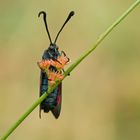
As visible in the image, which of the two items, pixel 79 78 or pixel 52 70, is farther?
pixel 79 78

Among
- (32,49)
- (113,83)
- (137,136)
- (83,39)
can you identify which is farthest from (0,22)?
(137,136)

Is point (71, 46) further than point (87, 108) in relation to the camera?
Yes

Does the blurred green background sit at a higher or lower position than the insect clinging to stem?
higher

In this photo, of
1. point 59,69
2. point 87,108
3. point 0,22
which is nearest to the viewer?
point 59,69

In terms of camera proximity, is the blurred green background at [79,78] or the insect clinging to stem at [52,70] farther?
the blurred green background at [79,78]

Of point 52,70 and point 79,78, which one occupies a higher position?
point 79,78

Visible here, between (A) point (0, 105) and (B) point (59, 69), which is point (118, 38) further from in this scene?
(B) point (59, 69)

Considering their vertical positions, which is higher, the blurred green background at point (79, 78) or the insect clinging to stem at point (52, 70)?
the blurred green background at point (79, 78)

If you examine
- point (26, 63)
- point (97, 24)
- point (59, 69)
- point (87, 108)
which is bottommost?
point (59, 69)
